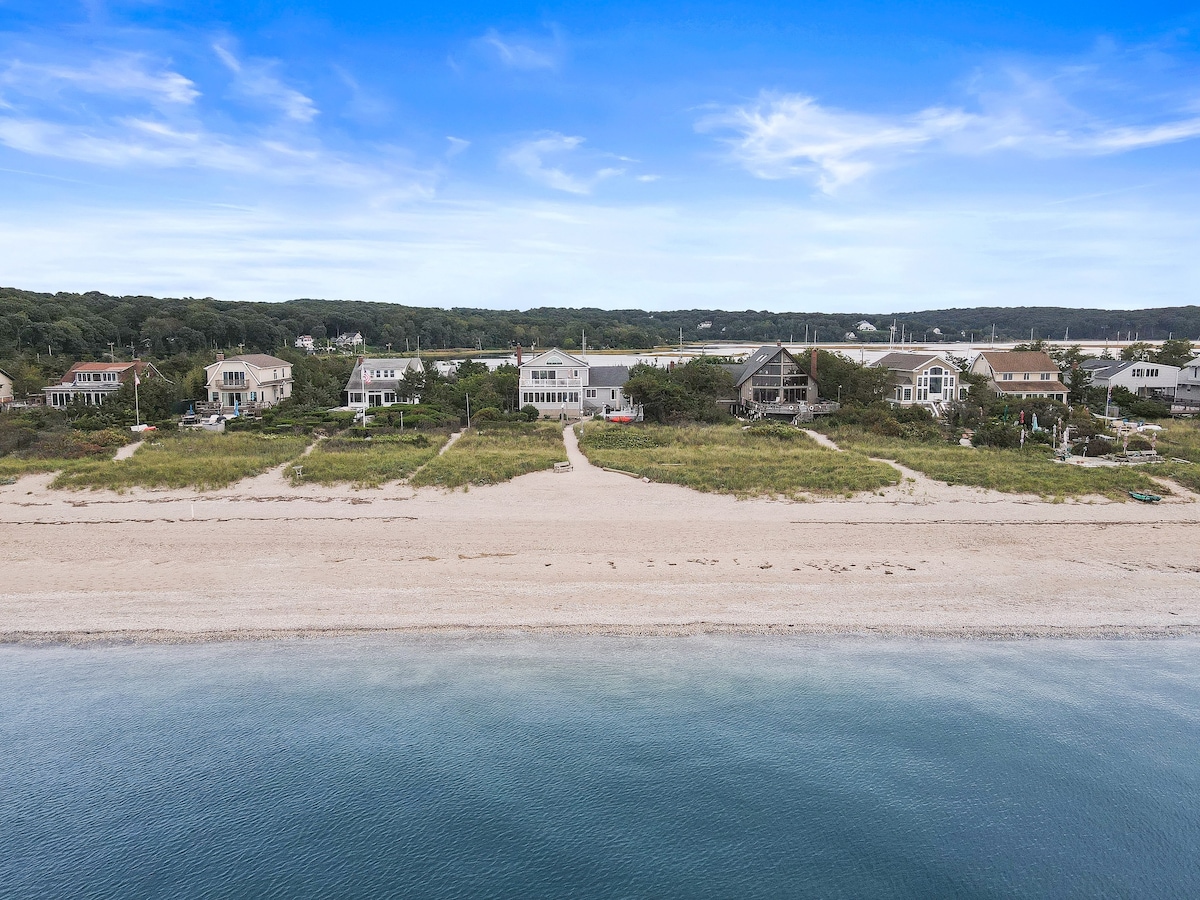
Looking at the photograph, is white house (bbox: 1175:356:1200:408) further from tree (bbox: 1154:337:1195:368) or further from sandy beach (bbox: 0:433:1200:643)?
sandy beach (bbox: 0:433:1200:643)

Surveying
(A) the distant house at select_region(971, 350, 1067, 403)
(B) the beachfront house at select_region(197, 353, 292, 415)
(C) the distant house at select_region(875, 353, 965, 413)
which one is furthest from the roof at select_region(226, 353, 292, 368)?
(A) the distant house at select_region(971, 350, 1067, 403)

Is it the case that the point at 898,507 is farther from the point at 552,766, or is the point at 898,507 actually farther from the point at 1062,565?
the point at 552,766

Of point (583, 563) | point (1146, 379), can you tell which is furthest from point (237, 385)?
point (1146, 379)

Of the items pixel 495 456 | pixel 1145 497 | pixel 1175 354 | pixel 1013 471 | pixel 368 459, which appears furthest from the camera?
pixel 1175 354

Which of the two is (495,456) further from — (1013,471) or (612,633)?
(1013,471)

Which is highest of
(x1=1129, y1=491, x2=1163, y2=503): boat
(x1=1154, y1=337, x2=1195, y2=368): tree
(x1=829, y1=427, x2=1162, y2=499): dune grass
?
(x1=1154, y1=337, x2=1195, y2=368): tree

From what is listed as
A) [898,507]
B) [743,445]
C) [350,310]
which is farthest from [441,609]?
[350,310]

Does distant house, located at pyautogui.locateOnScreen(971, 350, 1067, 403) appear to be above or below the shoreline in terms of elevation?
above
